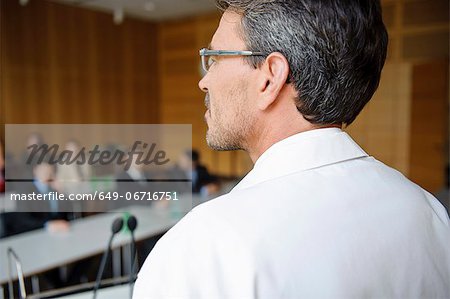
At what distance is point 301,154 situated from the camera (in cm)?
64

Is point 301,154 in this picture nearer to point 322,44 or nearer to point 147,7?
point 322,44

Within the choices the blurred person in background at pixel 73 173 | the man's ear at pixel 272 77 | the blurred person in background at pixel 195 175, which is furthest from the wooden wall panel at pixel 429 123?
the man's ear at pixel 272 77

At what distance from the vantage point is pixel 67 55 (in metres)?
7.81

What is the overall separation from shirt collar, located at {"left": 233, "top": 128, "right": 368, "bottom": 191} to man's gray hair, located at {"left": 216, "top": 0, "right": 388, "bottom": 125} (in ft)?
0.12

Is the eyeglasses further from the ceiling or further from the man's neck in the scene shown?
the ceiling

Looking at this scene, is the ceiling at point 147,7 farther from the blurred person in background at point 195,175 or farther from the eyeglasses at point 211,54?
the eyeglasses at point 211,54

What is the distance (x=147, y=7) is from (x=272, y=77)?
25.5 ft

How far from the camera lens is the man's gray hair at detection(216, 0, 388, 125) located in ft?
2.09

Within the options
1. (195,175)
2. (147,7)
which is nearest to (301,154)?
(195,175)

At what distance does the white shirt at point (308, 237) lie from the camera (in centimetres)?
55

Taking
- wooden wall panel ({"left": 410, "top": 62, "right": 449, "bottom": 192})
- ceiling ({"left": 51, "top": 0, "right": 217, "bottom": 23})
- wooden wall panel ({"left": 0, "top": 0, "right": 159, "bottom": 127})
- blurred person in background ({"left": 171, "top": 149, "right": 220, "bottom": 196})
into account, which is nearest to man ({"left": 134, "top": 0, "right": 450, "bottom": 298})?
blurred person in background ({"left": 171, "top": 149, "right": 220, "bottom": 196})

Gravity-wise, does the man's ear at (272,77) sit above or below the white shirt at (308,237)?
above

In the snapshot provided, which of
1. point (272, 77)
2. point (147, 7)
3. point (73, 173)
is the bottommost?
point (73, 173)

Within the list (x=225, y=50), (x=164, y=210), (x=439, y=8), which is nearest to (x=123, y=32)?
(x=439, y=8)
